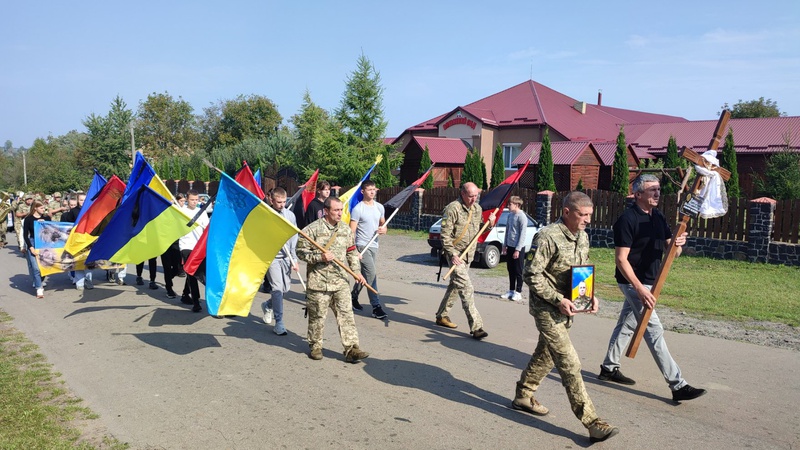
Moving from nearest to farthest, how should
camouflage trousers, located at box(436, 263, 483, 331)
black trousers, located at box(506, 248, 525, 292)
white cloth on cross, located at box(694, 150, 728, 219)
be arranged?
white cloth on cross, located at box(694, 150, 728, 219) → camouflage trousers, located at box(436, 263, 483, 331) → black trousers, located at box(506, 248, 525, 292)

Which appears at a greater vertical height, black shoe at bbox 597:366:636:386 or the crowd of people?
the crowd of people

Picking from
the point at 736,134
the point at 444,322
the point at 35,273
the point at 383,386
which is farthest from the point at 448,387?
the point at 736,134

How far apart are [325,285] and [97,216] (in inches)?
230

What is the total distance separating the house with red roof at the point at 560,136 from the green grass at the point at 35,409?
2559cm

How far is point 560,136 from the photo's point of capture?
118ft

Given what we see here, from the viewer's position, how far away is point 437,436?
4695mm

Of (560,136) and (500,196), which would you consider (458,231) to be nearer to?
(500,196)

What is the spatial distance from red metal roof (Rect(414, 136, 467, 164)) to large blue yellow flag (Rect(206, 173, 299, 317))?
29.1 meters

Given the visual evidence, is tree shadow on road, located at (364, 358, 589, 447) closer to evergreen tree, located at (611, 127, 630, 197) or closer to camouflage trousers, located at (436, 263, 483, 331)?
camouflage trousers, located at (436, 263, 483, 331)

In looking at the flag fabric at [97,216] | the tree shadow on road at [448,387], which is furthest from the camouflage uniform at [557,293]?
the flag fabric at [97,216]

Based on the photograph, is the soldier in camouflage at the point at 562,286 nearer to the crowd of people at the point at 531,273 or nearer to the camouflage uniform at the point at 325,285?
the crowd of people at the point at 531,273

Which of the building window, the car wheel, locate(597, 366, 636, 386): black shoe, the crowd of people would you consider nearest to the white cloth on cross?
the crowd of people

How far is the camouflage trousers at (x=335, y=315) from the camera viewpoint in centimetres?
662

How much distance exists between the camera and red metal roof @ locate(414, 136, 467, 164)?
119 feet
